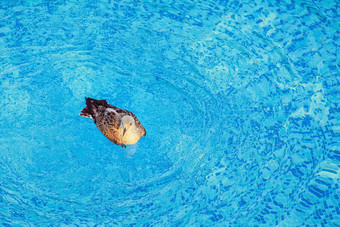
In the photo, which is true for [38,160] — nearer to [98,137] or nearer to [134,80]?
[98,137]

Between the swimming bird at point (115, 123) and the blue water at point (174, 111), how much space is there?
0.69 ft

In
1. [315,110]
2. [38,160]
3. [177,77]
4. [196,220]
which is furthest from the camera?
[177,77]

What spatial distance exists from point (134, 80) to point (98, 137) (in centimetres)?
62

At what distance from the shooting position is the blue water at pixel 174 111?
273 cm

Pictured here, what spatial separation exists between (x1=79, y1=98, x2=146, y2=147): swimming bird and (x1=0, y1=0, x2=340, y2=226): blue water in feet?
0.69

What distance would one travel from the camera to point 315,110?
3068 mm

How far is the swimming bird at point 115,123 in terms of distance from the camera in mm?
2671

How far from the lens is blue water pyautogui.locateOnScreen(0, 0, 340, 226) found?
2732mm

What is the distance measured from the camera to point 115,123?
268cm

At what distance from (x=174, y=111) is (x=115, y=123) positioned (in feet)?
2.04

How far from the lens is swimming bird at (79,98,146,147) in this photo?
267 cm

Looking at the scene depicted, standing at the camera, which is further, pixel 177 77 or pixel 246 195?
pixel 177 77

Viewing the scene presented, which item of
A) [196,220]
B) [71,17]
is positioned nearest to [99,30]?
[71,17]

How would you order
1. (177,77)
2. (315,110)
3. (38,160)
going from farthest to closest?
(177,77) → (315,110) → (38,160)
